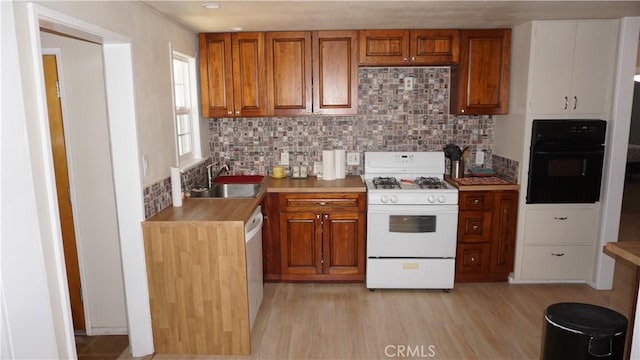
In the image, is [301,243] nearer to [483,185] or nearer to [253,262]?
[253,262]

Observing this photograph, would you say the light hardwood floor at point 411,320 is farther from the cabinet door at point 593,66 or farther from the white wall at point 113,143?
the cabinet door at point 593,66

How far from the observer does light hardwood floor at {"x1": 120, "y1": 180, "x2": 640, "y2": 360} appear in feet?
9.51

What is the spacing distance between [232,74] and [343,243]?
1.80 metres

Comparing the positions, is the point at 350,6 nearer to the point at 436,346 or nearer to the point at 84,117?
the point at 84,117

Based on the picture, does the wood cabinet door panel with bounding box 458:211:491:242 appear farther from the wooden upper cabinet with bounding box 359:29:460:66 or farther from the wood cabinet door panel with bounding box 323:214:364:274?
the wooden upper cabinet with bounding box 359:29:460:66

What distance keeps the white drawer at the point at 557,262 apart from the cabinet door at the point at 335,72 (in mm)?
2018

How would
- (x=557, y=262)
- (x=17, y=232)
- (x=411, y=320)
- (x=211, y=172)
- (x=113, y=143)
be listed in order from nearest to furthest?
(x=17, y=232)
(x=113, y=143)
(x=411, y=320)
(x=557, y=262)
(x=211, y=172)

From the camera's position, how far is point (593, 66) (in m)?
3.61

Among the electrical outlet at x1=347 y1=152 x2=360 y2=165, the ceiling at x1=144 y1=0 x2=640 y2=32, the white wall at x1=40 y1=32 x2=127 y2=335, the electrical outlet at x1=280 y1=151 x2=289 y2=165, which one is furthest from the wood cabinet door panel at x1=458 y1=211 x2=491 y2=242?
the white wall at x1=40 y1=32 x2=127 y2=335

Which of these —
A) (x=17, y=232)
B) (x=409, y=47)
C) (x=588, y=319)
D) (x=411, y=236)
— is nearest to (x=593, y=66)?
(x=409, y=47)

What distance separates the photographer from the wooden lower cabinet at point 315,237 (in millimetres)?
3816

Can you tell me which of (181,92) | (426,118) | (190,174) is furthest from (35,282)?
(426,118)

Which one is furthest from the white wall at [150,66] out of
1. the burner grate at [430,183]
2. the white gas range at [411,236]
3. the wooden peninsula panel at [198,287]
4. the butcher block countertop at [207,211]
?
the burner grate at [430,183]

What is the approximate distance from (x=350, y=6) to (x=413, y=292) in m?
2.36
